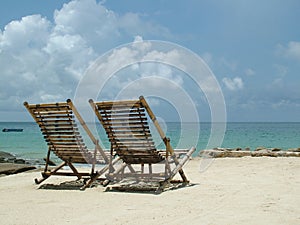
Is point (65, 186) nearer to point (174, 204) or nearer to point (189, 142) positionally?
point (174, 204)

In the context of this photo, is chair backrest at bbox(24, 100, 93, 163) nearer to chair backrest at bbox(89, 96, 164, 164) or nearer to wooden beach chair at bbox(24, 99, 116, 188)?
wooden beach chair at bbox(24, 99, 116, 188)

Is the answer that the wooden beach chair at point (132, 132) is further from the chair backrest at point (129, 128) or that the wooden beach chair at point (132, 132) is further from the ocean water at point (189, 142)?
the ocean water at point (189, 142)

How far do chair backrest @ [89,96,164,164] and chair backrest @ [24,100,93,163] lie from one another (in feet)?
1.82

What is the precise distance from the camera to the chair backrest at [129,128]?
6.71m

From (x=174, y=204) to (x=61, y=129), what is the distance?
9.48 ft

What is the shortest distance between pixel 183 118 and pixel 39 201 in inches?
210

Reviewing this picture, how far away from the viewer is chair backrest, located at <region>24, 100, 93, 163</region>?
7188 millimetres

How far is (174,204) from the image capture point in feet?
18.1

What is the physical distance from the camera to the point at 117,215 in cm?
492

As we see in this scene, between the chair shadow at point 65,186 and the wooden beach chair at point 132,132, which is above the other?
the wooden beach chair at point 132,132

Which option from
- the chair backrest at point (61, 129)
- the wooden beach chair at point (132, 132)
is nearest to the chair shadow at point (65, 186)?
the chair backrest at point (61, 129)

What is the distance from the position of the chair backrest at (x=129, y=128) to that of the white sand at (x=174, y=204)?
0.82 metres

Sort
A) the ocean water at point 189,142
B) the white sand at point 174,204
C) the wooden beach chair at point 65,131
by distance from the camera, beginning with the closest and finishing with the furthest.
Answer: the white sand at point 174,204 → the wooden beach chair at point 65,131 → the ocean water at point 189,142

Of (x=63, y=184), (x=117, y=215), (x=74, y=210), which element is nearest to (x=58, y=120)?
(x=63, y=184)
